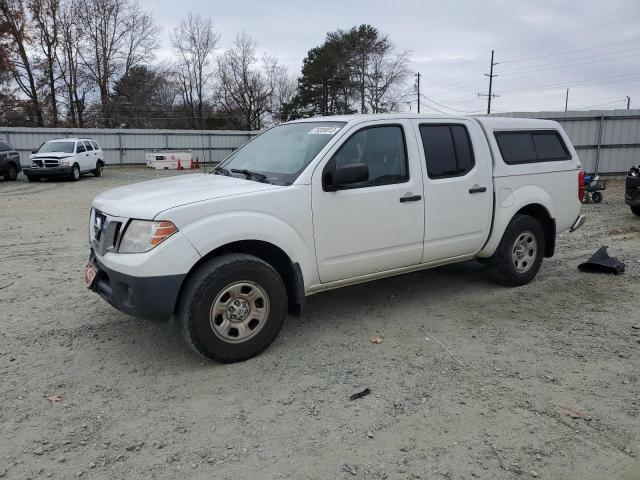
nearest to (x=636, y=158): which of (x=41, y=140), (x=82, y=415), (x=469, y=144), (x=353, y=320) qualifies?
(x=469, y=144)

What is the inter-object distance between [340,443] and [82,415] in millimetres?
1654

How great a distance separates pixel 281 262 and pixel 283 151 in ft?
3.56

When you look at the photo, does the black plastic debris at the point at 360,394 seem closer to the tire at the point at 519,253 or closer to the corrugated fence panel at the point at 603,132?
the tire at the point at 519,253

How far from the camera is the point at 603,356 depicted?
411 cm

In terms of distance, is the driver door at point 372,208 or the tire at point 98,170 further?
the tire at point 98,170

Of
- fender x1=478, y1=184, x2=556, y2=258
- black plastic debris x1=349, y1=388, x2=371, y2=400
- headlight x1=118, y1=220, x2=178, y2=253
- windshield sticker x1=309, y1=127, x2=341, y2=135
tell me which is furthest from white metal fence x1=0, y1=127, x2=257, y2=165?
black plastic debris x1=349, y1=388, x2=371, y2=400

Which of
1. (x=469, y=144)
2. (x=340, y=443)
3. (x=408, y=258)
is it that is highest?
(x=469, y=144)

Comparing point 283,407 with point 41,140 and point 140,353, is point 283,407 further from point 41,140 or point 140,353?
point 41,140

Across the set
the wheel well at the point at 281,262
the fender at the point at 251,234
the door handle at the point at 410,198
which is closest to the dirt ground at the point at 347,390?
the wheel well at the point at 281,262

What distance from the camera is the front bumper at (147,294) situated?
3531 mm

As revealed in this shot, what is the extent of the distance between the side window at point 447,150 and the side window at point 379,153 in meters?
0.30

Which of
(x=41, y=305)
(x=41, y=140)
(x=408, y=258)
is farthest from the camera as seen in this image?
(x=41, y=140)

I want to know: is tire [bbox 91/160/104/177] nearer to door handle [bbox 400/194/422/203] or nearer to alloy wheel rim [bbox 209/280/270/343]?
door handle [bbox 400/194/422/203]

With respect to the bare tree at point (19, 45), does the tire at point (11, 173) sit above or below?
below
